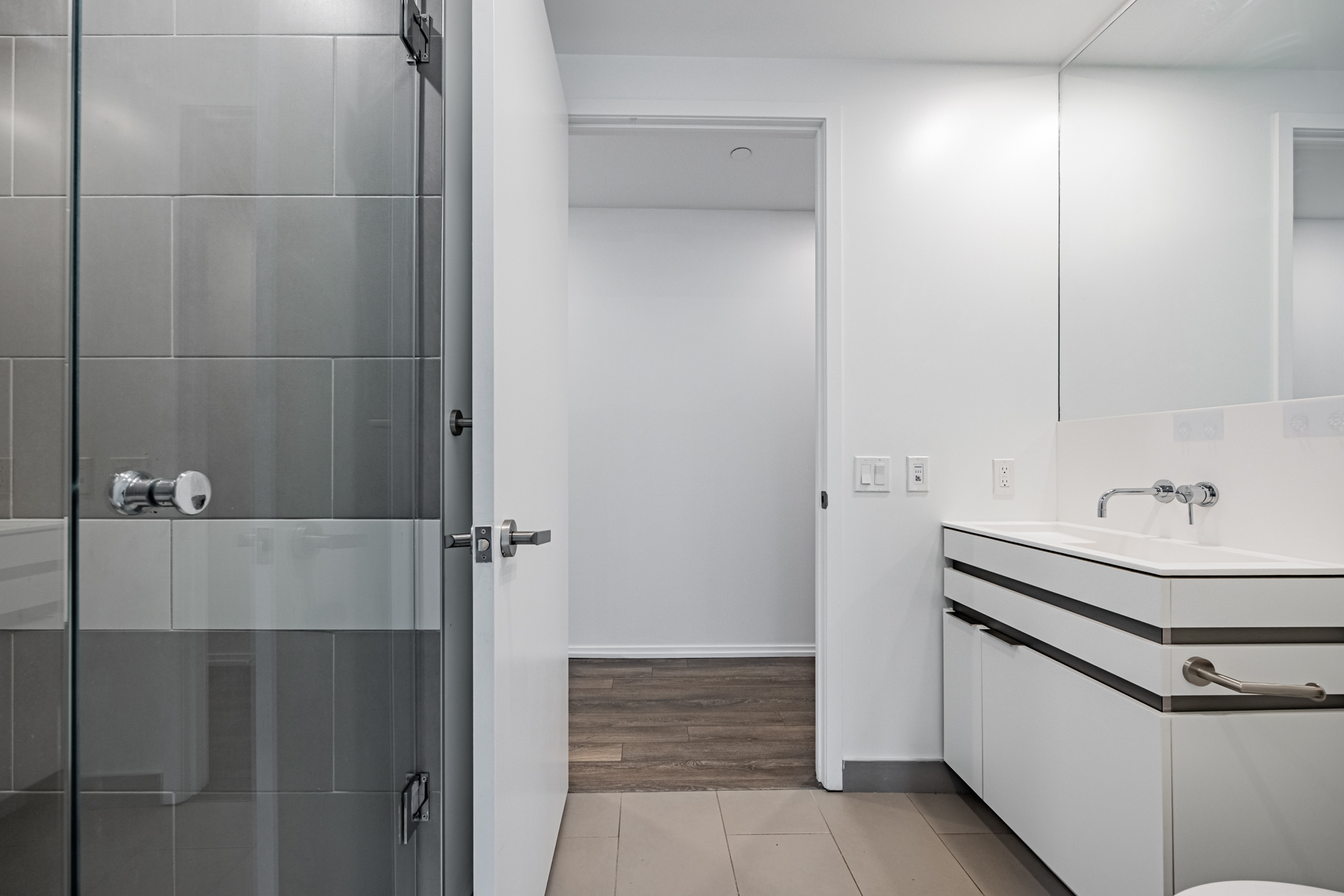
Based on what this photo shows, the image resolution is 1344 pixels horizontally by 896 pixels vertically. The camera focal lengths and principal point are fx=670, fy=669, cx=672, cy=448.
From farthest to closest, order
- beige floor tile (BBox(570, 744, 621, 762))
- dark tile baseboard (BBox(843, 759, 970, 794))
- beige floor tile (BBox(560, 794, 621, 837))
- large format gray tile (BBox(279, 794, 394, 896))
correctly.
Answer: beige floor tile (BBox(570, 744, 621, 762)) → dark tile baseboard (BBox(843, 759, 970, 794)) → beige floor tile (BBox(560, 794, 621, 837)) → large format gray tile (BBox(279, 794, 394, 896))

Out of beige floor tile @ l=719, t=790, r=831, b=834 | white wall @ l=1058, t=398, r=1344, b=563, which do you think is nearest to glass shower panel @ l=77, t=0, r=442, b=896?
beige floor tile @ l=719, t=790, r=831, b=834

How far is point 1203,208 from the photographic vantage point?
1.66 m

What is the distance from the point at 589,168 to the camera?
3.04 m

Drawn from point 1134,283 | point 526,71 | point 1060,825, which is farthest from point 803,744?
point 526,71

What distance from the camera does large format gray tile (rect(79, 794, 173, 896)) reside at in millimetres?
587

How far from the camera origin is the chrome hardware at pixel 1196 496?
159cm

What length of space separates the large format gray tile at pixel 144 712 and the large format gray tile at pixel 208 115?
0.40 meters

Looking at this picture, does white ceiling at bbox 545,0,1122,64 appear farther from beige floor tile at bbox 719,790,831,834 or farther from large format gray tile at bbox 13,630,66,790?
beige floor tile at bbox 719,790,831,834

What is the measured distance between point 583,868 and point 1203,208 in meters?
2.28

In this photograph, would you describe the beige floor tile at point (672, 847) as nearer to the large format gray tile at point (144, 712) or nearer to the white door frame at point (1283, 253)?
the large format gray tile at point (144, 712)

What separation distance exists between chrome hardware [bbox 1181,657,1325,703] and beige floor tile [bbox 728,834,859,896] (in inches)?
36.6

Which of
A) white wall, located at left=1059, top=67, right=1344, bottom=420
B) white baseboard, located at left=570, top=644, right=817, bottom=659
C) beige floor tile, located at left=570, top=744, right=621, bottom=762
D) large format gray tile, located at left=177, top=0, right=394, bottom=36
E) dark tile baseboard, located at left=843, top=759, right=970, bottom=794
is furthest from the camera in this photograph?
white baseboard, located at left=570, top=644, right=817, bottom=659

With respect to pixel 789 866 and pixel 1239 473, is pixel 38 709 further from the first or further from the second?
pixel 1239 473

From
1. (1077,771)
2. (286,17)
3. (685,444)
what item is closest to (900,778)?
(1077,771)
